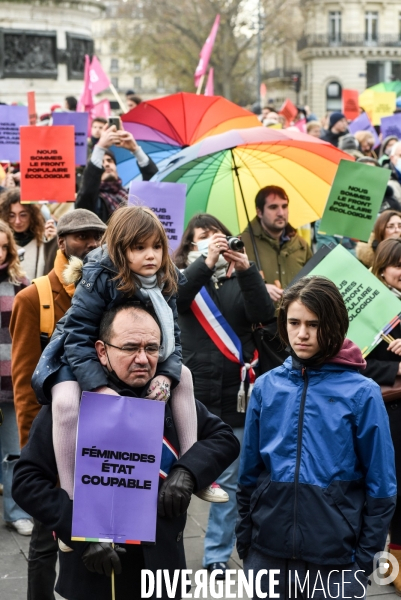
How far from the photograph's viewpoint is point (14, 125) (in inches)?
356

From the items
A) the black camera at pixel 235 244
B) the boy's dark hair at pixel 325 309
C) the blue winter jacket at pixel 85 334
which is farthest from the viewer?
the black camera at pixel 235 244

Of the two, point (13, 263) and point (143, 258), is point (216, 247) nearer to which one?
point (13, 263)

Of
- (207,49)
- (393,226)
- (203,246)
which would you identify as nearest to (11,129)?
(207,49)

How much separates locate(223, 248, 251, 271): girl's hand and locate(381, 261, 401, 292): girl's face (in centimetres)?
72

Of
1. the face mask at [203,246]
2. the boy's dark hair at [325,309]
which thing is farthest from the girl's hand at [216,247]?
the boy's dark hair at [325,309]

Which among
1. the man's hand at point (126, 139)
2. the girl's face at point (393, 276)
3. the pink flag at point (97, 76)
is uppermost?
the pink flag at point (97, 76)

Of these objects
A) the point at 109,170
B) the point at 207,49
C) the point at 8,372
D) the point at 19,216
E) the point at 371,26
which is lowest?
the point at 8,372

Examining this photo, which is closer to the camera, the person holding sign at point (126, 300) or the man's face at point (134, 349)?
the man's face at point (134, 349)

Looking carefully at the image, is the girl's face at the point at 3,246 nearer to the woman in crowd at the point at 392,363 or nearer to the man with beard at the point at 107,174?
the man with beard at the point at 107,174

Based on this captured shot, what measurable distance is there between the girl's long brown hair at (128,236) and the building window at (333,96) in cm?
7250

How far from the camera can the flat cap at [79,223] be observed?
448 centimetres

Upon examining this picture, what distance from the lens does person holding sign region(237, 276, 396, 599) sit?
11.2 ft

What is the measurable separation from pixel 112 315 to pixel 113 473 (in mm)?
520

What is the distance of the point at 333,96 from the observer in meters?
75.1
